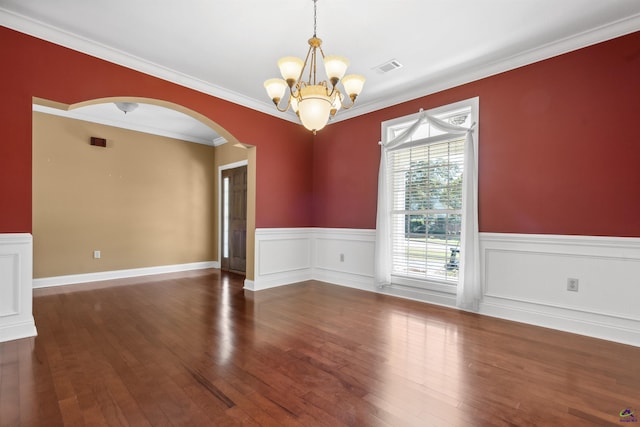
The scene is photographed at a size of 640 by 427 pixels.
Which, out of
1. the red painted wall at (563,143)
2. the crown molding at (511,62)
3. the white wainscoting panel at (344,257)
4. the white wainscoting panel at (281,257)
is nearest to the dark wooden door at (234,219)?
the white wainscoting panel at (281,257)

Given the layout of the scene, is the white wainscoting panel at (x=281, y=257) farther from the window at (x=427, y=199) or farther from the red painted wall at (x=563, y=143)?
the red painted wall at (x=563, y=143)

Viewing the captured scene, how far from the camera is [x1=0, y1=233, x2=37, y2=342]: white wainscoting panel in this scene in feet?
8.93

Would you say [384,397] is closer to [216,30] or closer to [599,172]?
[599,172]

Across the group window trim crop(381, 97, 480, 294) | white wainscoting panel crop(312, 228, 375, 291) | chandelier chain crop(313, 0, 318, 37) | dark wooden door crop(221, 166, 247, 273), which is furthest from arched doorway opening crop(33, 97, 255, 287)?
window trim crop(381, 97, 480, 294)

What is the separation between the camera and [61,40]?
2.99 meters

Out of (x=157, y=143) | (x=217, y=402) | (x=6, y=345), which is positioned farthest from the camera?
(x=157, y=143)

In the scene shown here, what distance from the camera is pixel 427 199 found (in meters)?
4.13

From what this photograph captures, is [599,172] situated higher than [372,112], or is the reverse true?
[372,112]

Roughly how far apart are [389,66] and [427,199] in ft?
5.83

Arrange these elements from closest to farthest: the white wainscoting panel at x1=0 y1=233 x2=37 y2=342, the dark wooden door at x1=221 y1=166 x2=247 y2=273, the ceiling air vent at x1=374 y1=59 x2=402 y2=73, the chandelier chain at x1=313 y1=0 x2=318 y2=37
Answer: the chandelier chain at x1=313 y1=0 x2=318 y2=37, the white wainscoting panel at x1=0 y1=233 x2=37 y2=342, the ceiling air vent at x1=374 y1=59 x2=402 y2=73, the dark wooden door at x1=221 y1=166 x2=247 y2=273

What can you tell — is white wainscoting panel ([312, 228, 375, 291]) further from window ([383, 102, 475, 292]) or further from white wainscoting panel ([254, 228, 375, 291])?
window ([383, 102, 475, 292])

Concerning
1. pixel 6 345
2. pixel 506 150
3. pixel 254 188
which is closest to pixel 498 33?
pixel 506 150

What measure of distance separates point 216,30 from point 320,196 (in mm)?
3186

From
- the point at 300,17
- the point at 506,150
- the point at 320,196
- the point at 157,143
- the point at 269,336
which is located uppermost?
the point at 300,17
